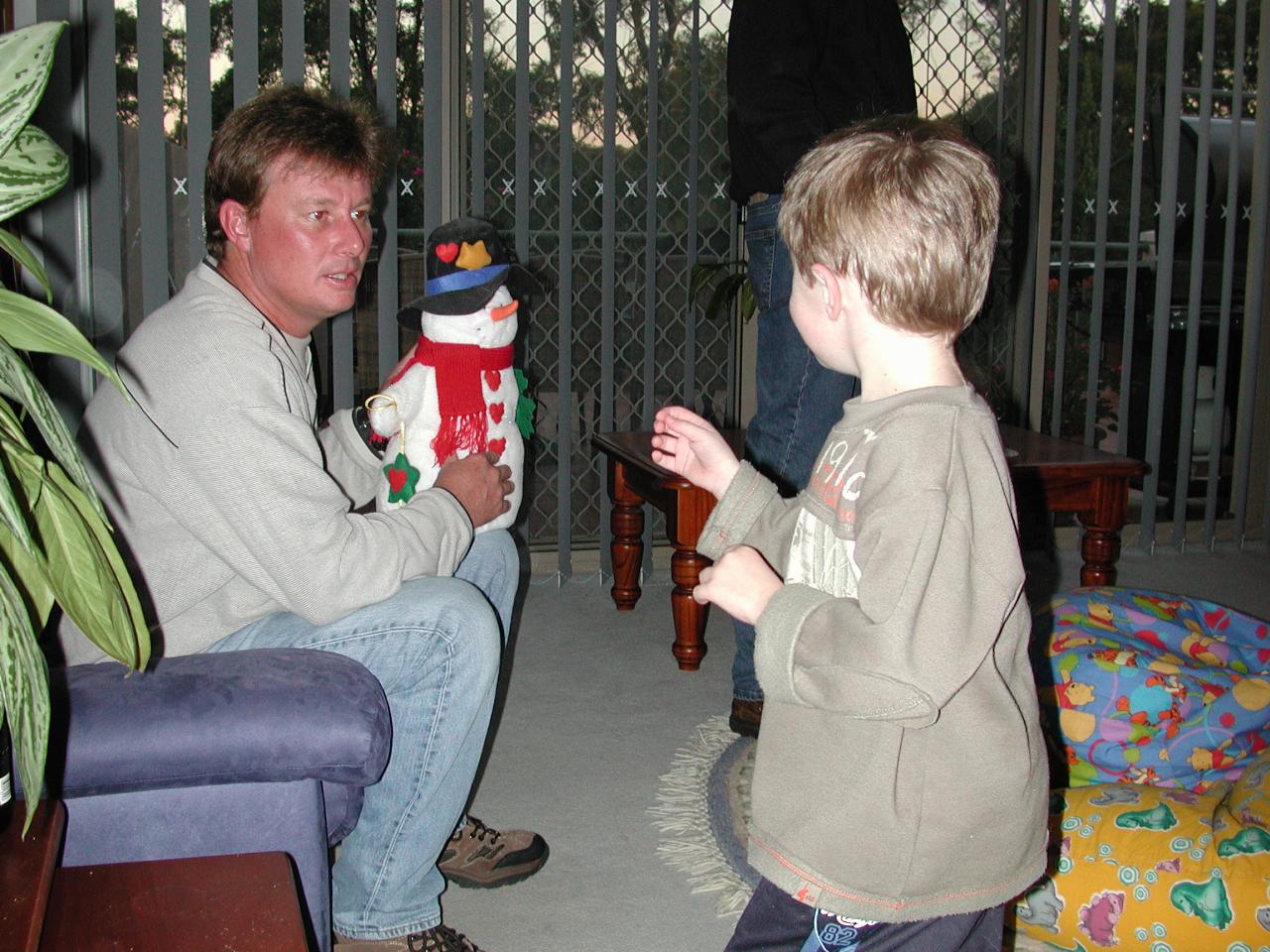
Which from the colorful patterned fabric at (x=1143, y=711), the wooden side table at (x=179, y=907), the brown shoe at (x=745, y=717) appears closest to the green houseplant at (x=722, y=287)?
the brown shoe at (x=745, y=717)

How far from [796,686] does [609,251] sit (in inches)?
87.9

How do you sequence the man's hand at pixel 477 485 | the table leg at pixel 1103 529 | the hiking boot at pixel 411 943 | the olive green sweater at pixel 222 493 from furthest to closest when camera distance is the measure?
the table leg at pixel 1103 529, the man's hand at pixel 477 485, the hiking boot at pixel 411 943, the olive green sweater at pixel 222 493

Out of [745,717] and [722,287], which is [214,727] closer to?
[745,717]

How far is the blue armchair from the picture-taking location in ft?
3.61

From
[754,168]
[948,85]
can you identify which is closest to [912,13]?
[948,85]

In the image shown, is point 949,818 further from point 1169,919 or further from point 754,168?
point 754,168

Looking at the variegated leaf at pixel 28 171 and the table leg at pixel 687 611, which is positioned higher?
the variegated leaf at pixel 28 171

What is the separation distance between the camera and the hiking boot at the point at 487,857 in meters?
1.64

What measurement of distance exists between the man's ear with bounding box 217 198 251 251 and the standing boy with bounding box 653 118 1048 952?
0.76m

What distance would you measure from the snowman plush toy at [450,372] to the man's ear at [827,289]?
2.21 feet

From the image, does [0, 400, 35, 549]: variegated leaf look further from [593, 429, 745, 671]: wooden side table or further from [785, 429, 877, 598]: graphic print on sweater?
[593, 429, 745, 671]: wooden side table

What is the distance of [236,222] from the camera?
1461mm

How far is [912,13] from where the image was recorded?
3.17 m

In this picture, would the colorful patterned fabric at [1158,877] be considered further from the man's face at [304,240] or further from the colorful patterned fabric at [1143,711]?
the man's face at [304,240]
